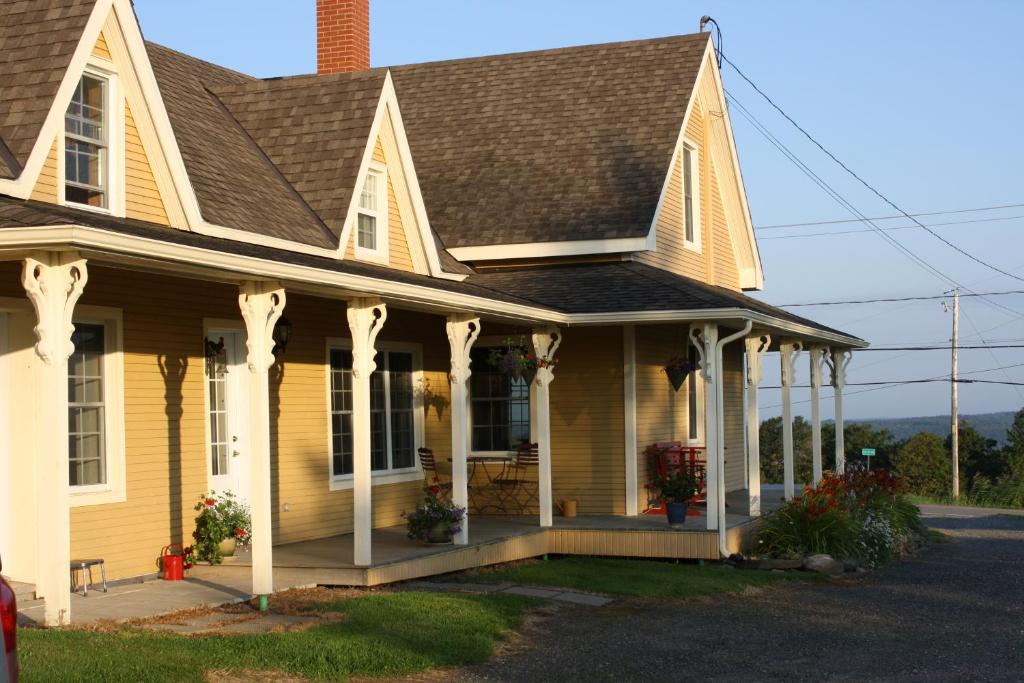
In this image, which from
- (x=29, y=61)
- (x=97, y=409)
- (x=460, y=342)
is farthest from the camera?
(x=460, y=342)

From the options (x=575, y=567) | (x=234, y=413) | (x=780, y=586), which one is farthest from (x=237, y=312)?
(x=780, y=586)

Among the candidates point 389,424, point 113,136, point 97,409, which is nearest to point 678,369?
point 389,424

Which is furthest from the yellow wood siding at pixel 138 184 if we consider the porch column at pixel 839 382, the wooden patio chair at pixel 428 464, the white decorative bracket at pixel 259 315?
the porch column at pixel 839 382

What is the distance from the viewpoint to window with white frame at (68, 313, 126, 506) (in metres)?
12.2

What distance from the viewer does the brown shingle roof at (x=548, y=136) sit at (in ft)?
66.4

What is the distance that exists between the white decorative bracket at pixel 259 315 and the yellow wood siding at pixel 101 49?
271 centimetres

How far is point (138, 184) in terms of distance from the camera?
12.6m

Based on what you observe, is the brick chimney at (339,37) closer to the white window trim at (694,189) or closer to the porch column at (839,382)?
the white window trim at (694,189)

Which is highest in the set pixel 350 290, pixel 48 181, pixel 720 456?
pixel 48 181

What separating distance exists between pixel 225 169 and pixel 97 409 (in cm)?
362

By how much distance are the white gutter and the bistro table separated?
116 inches

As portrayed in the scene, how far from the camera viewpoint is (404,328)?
18.2 m

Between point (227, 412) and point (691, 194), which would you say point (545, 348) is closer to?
point (227, 412)

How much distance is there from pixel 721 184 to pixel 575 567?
1064 centimetres
